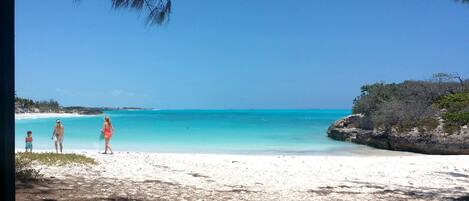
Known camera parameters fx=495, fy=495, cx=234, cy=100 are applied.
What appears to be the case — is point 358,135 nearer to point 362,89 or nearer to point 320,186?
point 362,89

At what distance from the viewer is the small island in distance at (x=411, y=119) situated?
20.0 meters

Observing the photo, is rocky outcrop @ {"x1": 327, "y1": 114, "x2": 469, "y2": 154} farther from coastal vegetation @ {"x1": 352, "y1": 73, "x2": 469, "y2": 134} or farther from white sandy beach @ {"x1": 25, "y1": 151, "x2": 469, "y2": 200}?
white sandy beach @ {"x1": 25, "y1": 151, "x2": 469, "y2": 200}

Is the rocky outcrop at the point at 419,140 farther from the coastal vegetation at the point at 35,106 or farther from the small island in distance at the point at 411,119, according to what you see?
the coastal vegetation at the point at 35,106

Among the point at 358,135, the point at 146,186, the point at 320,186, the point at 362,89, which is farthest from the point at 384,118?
the point at 146,186

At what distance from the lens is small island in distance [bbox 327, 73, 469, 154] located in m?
20.0

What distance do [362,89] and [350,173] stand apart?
19.8 m

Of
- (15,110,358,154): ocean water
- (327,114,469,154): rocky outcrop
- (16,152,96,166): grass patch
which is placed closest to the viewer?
(16,152,96,166): grass patch

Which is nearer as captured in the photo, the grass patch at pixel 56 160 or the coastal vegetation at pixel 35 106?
the grass patch at pixel 56 160
